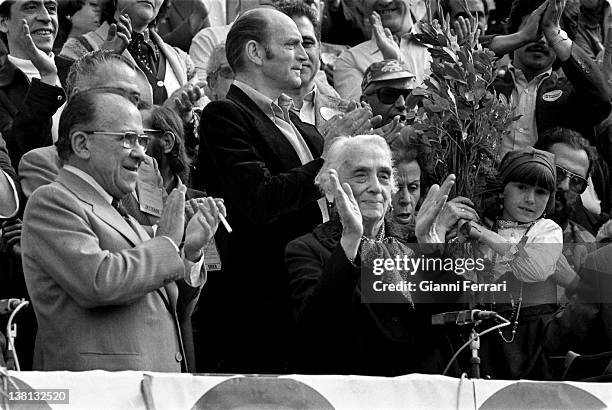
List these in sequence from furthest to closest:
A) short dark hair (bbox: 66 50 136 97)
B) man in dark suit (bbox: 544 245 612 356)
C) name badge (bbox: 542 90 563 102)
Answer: name badge (bbox: 542 90 563 102)
short dark hair (bbox: 66 50 136 97)
man in dark suit (bbox: 544 245 612 356)

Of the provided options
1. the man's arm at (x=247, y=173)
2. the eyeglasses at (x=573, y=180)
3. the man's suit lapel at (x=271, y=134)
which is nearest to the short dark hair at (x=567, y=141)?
the eyeglasses at (x=573, y=180)

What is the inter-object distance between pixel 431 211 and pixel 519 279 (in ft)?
2.02

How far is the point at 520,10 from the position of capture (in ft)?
33.0

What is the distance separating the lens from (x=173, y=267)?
6.05 meters

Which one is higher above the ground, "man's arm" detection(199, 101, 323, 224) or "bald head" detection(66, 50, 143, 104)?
"bald head" detection(66, 50, 143, 104)

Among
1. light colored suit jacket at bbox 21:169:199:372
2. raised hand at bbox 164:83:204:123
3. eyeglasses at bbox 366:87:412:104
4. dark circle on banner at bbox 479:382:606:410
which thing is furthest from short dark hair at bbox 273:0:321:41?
dark circle on banner at bbox 479:382:606:410

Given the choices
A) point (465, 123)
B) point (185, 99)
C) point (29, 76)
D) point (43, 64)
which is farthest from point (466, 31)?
point (29, 76)

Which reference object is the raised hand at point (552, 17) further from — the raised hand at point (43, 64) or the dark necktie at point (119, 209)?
the dark necktie at point (119, 209)

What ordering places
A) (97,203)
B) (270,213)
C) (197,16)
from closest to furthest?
1. (97,203)
2. (270,213)
3. (197,16)

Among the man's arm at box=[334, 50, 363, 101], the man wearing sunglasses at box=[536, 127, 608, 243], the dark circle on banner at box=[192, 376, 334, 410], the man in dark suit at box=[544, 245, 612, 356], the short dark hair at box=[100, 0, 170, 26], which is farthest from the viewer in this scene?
the man's arm at box=[334, 50, 363, 101]

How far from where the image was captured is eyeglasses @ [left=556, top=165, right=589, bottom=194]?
855 cm

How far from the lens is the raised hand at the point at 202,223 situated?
6.37 meters

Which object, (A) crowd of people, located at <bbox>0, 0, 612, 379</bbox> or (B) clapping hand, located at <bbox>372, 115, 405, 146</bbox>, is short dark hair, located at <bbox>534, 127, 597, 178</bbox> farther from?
(B) clapping hand, located at <bbox>372, 115, 405, 146</bbox>

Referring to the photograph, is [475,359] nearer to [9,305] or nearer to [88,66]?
[9,305]
